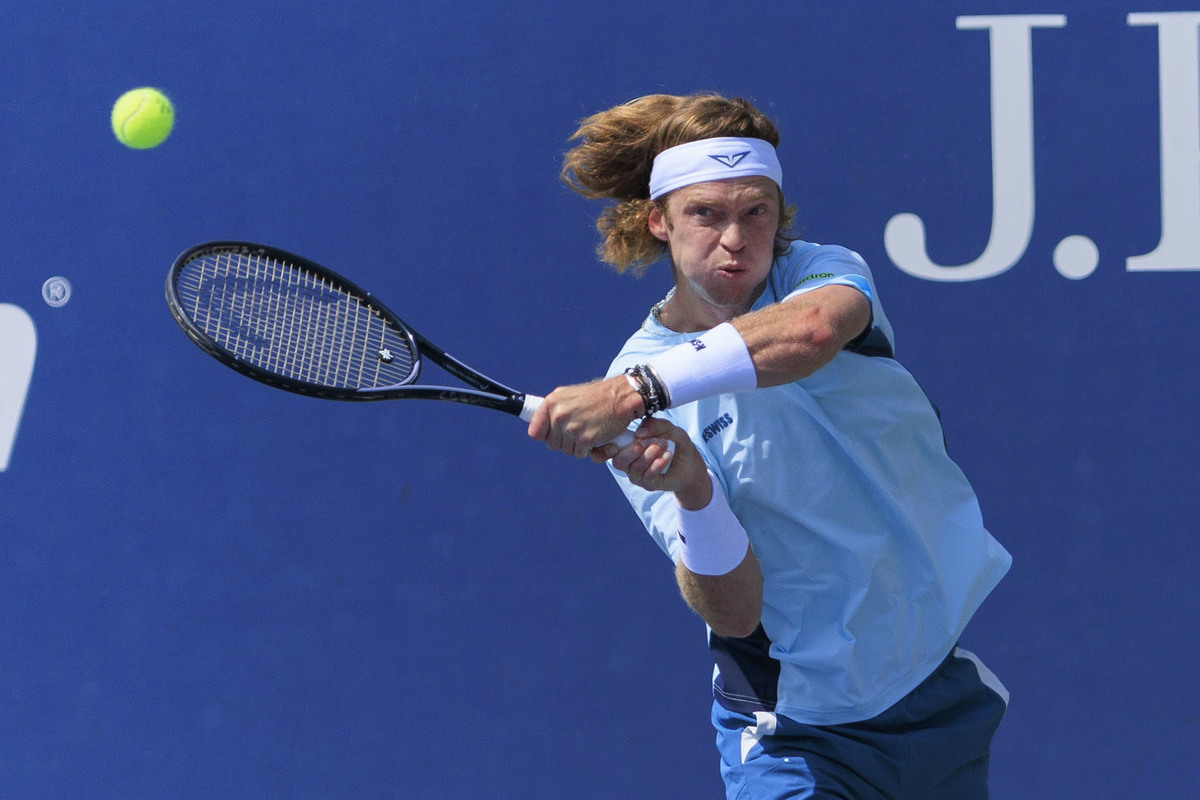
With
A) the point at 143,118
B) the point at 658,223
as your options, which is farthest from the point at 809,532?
the point at 143,118

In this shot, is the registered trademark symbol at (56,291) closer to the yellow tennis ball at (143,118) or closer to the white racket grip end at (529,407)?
the yellow tennis ball at (143,118)

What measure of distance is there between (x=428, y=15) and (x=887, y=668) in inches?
63.7

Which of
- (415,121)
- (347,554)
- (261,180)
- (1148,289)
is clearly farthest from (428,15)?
(1148,289)

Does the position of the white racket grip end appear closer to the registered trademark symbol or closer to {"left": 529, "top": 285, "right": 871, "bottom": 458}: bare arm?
{"left": 529, "top": 285, "right": 871, "bottom": 458}: bare arm

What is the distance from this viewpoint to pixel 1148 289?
2393 mm

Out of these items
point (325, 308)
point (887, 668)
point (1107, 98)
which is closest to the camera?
point (887, 668)

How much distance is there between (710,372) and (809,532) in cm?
42

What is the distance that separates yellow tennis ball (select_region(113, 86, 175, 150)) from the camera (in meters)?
2.49

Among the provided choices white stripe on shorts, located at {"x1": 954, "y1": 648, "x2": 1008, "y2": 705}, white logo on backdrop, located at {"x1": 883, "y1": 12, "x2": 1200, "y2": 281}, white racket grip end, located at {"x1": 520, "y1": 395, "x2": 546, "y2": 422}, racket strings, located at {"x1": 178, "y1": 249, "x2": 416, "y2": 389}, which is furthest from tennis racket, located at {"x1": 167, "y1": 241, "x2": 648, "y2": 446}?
white logo on backdrop, located at {"x1": 883, "y1": 12, "x2": 1200, "y2": 281}

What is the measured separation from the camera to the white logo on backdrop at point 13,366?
252 cm

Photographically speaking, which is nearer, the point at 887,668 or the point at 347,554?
the point at 887,668

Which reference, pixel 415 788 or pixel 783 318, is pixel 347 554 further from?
pixel 783 318

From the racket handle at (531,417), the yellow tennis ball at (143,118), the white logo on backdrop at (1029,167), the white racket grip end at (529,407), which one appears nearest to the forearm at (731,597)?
the racket handle at (531,417)

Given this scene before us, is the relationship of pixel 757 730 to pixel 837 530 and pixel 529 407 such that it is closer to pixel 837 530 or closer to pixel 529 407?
pixel 837 530
